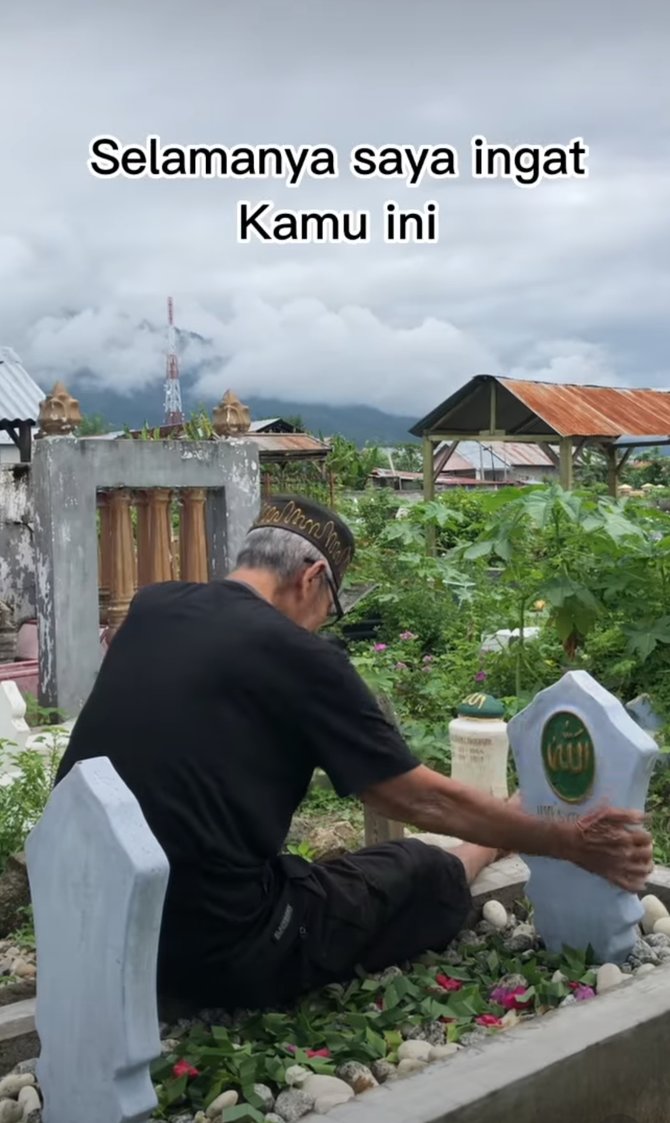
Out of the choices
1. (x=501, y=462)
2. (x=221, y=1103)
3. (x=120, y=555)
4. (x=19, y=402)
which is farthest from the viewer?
(x=501, y=462)

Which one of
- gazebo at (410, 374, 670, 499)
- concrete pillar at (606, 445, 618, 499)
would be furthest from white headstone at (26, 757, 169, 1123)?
concrete pillar at (606, 445, 618, 499)

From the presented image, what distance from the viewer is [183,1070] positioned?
2.38 m

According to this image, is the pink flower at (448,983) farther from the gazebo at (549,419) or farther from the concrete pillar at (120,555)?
the gazebo at (549,419)

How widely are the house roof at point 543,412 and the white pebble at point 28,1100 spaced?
1136 centimetres

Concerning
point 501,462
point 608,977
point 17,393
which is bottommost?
point 608,977

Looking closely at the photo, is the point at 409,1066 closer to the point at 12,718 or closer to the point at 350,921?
the point at 350,921

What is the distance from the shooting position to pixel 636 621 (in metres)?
5.12

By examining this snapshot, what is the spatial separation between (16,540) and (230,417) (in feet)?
5.60

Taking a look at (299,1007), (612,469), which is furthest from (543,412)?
(299,1007)

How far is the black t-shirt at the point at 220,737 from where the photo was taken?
97.6 inches

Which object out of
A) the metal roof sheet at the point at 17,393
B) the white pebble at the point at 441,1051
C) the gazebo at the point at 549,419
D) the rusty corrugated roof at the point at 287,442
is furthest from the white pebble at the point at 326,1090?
the rusty corrugated roof at the point at 287,442

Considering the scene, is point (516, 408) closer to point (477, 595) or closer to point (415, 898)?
point (477, 595)

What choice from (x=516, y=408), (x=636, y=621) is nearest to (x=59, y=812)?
(x=636, y=621)

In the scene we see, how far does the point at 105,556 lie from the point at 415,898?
13.7ft
